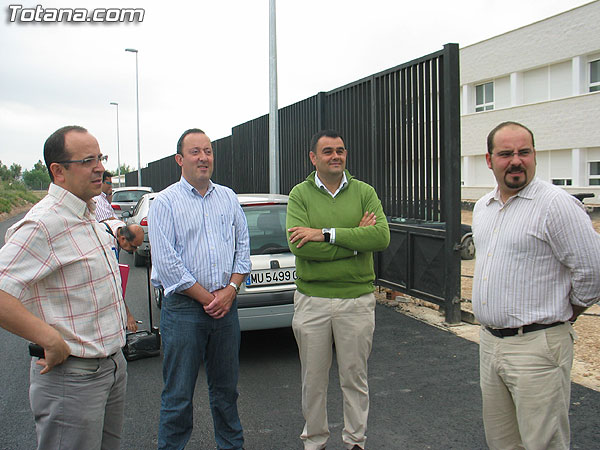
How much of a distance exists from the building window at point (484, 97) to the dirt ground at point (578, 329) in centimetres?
2234

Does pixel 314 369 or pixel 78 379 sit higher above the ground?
pixel 78 379

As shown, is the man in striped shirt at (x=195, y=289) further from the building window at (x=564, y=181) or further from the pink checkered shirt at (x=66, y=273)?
the building window at (x=564, y=181)

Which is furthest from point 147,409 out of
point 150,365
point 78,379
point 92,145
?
point 92,145

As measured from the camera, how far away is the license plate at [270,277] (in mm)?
5168

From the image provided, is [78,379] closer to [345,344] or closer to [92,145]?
[92,145]

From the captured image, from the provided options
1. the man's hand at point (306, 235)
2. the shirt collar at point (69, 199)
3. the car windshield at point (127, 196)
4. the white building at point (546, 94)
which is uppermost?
the white building at point (546, 94)

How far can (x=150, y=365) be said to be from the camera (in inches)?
217

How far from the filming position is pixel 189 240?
3.28 metres

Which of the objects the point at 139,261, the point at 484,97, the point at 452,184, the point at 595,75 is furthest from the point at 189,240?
the point at 484,97

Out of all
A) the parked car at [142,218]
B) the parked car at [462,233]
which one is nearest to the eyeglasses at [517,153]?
the parked car at [462,233]

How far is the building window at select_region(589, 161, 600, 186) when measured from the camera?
23.7 metres

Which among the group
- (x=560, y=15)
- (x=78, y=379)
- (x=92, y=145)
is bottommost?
(x=78, y=379)

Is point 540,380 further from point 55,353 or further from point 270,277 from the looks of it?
point 270,277

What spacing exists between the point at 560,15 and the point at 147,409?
2660 cm
